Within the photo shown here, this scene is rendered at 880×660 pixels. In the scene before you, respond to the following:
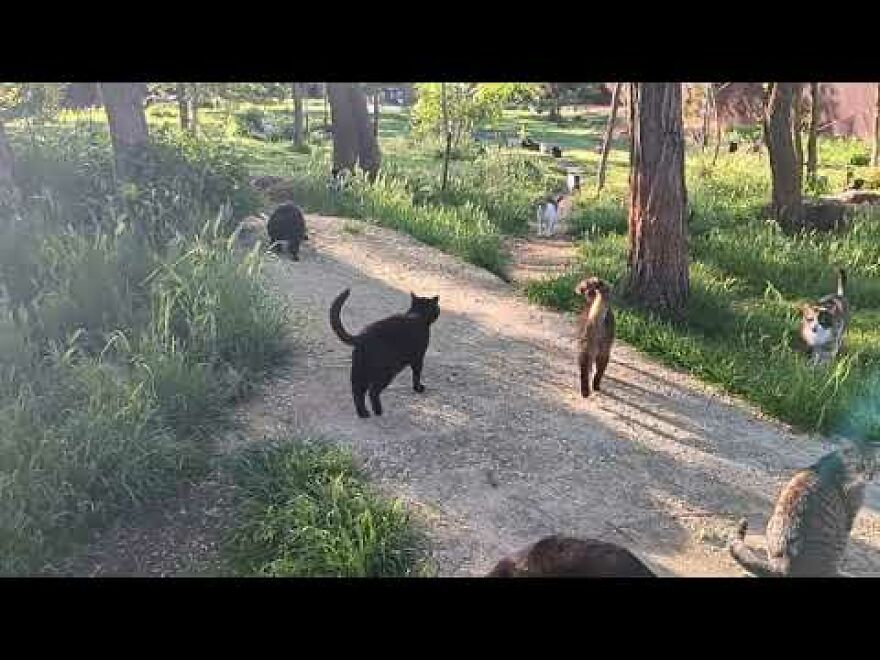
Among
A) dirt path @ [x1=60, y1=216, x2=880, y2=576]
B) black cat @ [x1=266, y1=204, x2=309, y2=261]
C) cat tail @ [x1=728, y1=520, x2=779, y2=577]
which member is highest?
black cat @ [x1=266, y1=204, x2=309, y2=261]

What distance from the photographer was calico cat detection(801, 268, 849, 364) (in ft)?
21.5

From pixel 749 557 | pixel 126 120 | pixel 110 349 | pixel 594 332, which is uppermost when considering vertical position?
pixel 126 120

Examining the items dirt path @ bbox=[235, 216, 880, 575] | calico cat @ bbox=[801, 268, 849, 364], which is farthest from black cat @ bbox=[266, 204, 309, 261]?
calico cat @ bbox=[801, 268, 849, 364]

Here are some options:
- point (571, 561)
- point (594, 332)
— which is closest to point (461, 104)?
point (594, 332)

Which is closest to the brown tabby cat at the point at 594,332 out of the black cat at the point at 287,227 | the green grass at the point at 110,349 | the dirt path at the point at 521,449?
the dirt path at the point at 521,449

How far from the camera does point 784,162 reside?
11047mm

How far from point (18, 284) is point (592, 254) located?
240 inches

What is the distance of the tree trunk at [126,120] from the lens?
8.59 m

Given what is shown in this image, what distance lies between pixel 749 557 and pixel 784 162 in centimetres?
883

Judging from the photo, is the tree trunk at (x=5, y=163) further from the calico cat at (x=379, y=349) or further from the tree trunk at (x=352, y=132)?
the tree trunk at (x=352, y=132)

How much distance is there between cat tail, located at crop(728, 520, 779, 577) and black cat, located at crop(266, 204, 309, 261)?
5616 mm

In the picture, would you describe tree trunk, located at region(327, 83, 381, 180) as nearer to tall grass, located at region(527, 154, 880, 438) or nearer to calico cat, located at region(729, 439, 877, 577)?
tall grass, located at region(527, 154, 880, 438)

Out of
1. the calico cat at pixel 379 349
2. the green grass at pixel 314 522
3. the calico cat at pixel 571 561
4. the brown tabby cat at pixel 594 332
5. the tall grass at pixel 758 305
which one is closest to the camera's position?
the calico cat at pixel 571 561

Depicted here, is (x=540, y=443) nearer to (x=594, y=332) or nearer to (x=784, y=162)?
(x=594, y=332)
